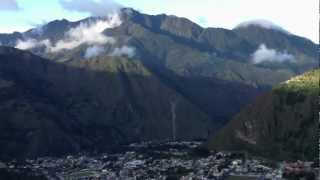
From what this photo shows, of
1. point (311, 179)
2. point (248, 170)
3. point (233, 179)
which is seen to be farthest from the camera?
point (248, 170)

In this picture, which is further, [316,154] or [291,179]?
[316,154]

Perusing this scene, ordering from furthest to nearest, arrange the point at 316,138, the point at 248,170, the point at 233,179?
the point at 316,138 < the point at 248,170 < the point at 233,179

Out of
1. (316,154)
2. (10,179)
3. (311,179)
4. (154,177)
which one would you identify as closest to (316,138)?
(316,154)

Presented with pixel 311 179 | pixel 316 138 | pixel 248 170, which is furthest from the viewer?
pixel 316 138

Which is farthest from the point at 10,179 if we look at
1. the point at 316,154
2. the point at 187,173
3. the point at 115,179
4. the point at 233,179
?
the point at 316,154

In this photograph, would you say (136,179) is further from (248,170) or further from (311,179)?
(311,179)

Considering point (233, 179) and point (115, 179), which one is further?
point (115, 179)

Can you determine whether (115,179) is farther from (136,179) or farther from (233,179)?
(233,179)

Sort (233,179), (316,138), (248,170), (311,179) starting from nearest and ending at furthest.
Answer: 1. (311,179)
2. (233,179)
3. (248,170)
4. (316,138)

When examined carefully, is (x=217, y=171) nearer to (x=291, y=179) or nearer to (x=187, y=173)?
(x=187, y=173)
